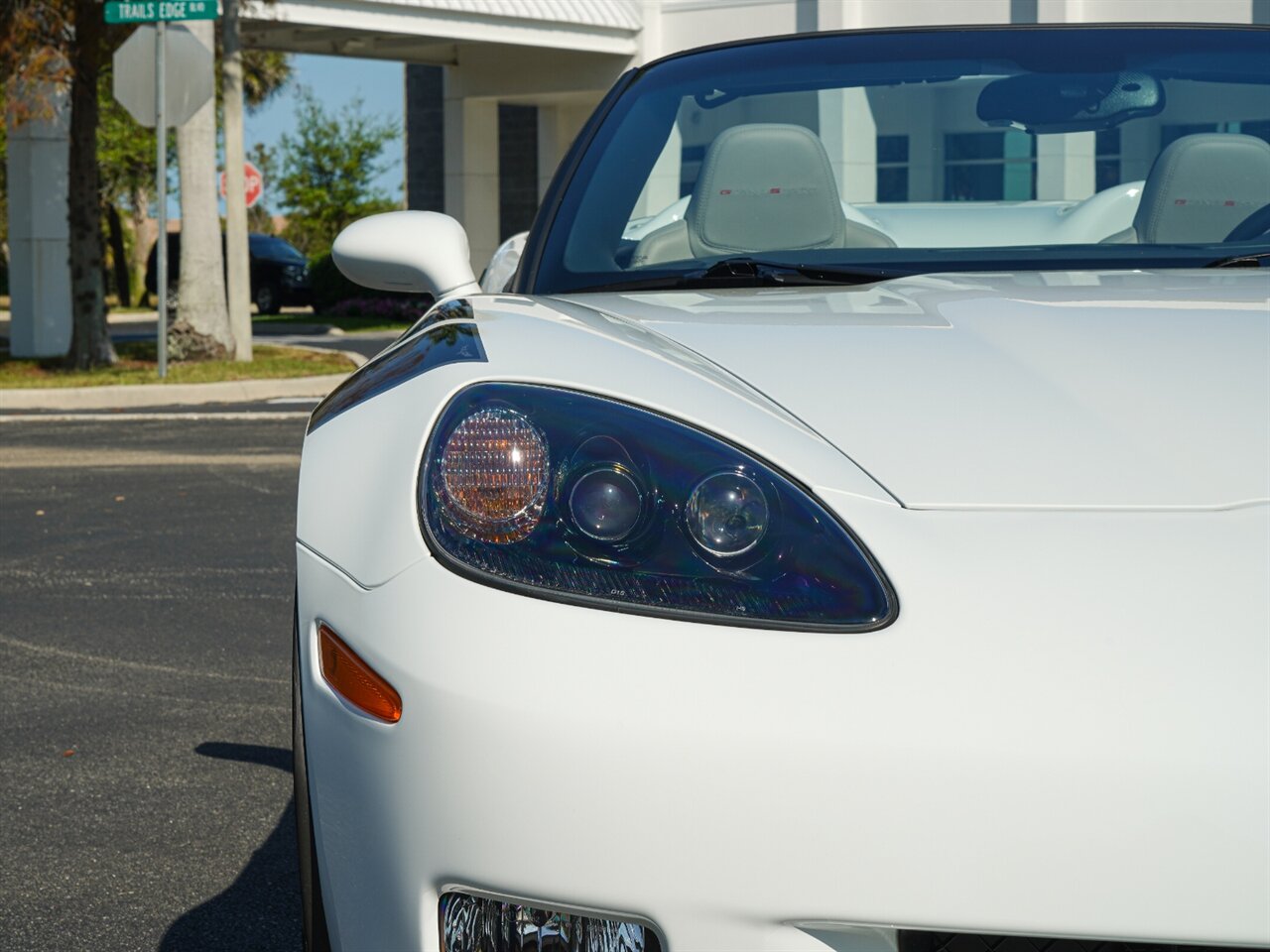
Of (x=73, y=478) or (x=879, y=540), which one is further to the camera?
(x=73, y=478)

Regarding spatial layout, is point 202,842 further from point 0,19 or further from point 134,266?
point 134,266

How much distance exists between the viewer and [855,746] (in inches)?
56.1

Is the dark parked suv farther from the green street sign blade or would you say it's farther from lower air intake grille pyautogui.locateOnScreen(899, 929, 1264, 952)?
lower air intake grille pyautogui.locateOnScreen(899, 929, 1264, 952)

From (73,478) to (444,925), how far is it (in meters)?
7.70

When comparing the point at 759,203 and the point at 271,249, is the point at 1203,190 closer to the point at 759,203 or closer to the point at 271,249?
the point at 759,203

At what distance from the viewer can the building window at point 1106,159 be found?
314 cm

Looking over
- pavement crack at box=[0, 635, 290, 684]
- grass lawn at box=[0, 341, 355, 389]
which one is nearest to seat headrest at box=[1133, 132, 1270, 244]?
pavement crack at box=[0, 635, 290, 684]

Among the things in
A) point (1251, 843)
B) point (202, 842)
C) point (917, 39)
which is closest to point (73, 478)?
point (202, 842)

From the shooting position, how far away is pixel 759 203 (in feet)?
9.53

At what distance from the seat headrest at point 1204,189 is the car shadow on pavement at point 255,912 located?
177cm

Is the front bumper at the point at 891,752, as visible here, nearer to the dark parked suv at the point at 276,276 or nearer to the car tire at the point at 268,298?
the dark parked suv at the point at 276,276

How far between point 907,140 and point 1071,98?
33 centimetres

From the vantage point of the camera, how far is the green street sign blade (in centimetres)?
1364

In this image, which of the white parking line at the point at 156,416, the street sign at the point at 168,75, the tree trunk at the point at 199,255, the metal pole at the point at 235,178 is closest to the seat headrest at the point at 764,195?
the white parking line at the point at 156,416
